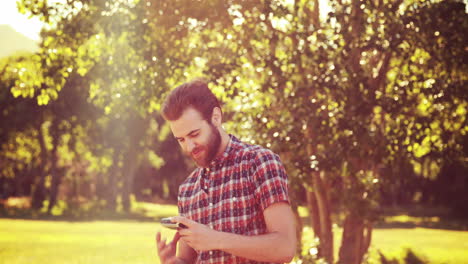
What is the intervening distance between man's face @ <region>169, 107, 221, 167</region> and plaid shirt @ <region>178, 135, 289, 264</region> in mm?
63

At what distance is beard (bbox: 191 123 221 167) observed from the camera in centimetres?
371

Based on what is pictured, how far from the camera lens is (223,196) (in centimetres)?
361

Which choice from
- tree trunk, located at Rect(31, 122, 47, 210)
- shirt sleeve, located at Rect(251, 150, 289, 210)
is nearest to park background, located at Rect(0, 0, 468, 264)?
shirt sleeve, located at Rect(251, 150, 289, 210)

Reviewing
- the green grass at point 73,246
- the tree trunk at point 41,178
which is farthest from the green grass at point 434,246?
the tree trunk at point 41,178

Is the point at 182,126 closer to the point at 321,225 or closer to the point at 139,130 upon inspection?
the point at 321,225

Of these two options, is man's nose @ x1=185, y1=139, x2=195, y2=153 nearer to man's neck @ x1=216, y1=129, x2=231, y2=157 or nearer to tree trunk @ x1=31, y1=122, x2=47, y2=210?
man's neck @ x1=216, y1=129, x2=231, y2=157

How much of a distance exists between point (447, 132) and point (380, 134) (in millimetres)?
1508

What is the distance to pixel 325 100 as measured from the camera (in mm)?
9930

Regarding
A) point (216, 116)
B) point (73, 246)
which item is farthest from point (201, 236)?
point (73, 246)

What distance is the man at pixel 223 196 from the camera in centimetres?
324

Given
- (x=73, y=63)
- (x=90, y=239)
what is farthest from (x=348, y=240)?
(x=90, y=239)

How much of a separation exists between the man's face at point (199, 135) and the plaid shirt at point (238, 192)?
63mm

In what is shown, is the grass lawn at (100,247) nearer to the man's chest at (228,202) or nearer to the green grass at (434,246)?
the green grass at (434,246)

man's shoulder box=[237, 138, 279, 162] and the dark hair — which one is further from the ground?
the dark hair
